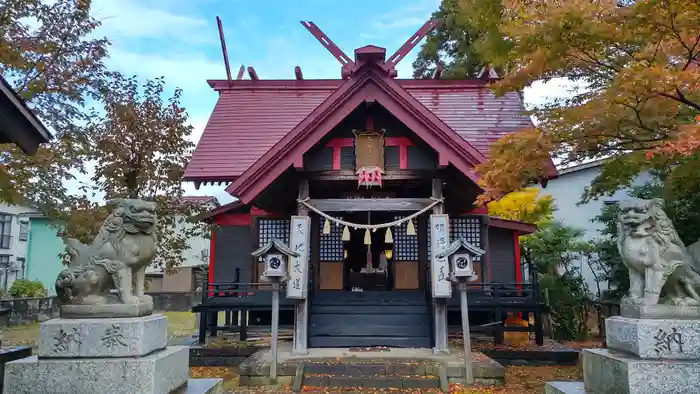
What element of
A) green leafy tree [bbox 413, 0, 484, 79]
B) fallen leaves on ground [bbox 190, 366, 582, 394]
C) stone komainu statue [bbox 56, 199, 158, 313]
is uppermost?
green leafy tree [bbox 413, 0, 484, 79]

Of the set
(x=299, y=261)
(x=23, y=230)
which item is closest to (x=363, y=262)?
(x=299, y=261)

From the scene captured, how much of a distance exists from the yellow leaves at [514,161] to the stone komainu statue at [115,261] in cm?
526

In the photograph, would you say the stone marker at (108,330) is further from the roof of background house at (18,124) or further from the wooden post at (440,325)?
the wooden post at (440,325)

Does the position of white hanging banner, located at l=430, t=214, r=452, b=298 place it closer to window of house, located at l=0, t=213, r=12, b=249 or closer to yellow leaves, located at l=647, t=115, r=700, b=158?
yellow leaves, located at l=647, t=115, r=700, b=158

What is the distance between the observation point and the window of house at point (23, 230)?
31.1 meters

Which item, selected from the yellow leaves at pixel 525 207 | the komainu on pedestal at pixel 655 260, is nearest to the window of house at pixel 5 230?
the yellow leaves at pixel 525 207

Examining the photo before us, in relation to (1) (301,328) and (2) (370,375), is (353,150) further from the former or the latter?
(2) (370,375)

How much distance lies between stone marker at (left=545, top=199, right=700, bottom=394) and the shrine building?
348 cm

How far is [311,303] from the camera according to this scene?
11273 millimetres

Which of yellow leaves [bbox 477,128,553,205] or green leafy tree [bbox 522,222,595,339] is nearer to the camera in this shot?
yellow leaves [bbox 477,128,553,205]

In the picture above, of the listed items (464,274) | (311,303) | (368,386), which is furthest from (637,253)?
(311,303)

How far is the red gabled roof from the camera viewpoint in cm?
1432

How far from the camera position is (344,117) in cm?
998

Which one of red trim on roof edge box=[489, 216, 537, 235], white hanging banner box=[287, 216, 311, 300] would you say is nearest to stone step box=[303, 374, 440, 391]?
white hanging banner box=[287, 216, 311, 300]
